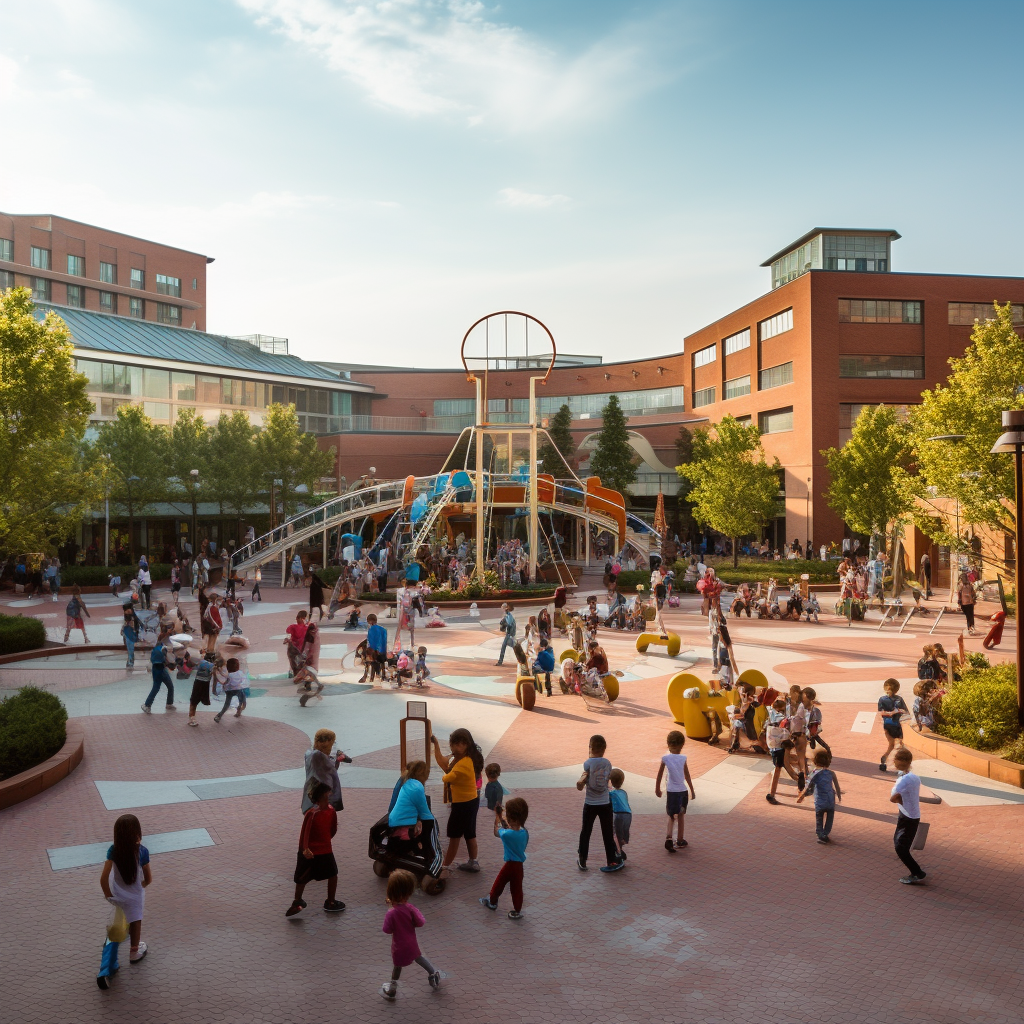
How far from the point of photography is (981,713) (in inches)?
512

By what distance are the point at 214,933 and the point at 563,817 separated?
4.34 meters

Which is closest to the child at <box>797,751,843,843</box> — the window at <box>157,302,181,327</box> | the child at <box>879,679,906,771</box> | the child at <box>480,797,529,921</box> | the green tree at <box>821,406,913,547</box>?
the child at <box>879,679,906,771</box>

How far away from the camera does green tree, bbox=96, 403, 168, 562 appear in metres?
42.4

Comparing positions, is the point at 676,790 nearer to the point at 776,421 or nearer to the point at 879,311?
the point at 879,311

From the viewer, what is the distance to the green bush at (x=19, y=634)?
21859 mm

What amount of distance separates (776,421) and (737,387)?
5973mm

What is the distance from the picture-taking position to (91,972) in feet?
23.8

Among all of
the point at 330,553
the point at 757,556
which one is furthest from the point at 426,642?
the point at 757,556

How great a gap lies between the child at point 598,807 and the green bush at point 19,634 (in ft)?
58.7

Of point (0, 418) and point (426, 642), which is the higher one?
point (0, 418)

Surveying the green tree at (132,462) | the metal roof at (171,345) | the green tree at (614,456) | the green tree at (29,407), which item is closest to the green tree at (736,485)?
the green tree at (614,456)

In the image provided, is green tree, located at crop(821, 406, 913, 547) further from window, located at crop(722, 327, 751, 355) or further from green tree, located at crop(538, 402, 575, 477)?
green tree, located at crop(538, 402, 575, 477)

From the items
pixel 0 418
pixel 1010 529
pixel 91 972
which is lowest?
pixel 91 972

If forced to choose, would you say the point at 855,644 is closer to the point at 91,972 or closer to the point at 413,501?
the point at 91,972
